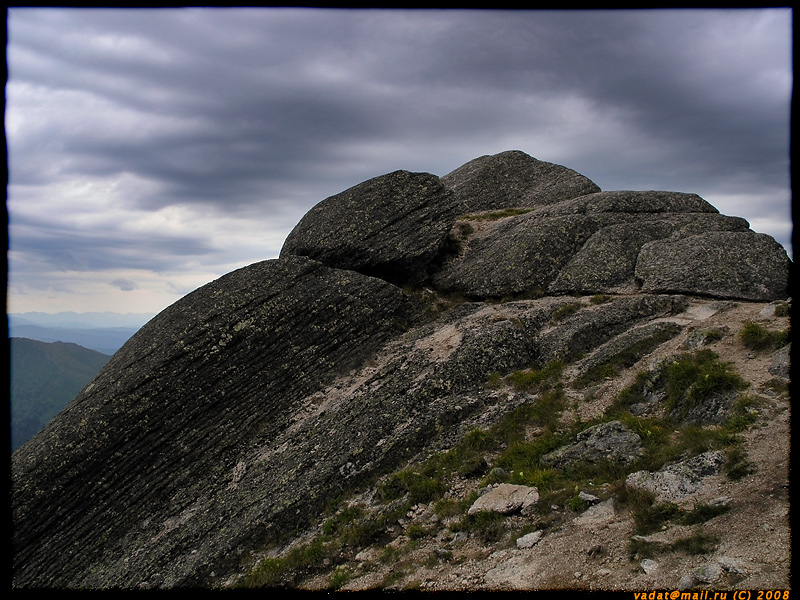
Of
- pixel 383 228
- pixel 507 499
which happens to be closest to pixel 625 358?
pixel 507 499

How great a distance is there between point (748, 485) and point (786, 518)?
1560mm

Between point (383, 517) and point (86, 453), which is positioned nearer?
point (383, 517)

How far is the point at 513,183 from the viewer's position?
40781 millimetres

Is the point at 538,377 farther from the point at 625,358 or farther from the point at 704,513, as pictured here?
the point at 704,513

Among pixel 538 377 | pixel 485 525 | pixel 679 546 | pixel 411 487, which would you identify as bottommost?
pixel 485 525

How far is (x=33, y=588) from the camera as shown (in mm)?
17188

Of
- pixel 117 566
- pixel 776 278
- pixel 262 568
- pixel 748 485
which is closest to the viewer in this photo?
pixel 748 485

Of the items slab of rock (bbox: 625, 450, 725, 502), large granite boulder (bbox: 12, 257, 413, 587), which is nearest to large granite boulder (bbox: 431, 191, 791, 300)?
large granite boulder (bbox: 12, 257, 413, 587)

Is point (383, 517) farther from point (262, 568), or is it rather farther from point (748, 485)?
point (748, 485)

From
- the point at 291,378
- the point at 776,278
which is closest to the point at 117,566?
the point at 291,378

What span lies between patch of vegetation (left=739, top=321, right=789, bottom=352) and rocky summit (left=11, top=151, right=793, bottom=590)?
0.09 meters

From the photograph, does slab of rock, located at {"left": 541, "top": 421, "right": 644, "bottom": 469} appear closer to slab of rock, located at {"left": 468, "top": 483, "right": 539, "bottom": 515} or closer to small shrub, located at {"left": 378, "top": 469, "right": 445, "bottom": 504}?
slab of rock, located at {"left": 468, "top": 483, "right": 539, "bottom": 515}

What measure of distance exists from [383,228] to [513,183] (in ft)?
56.1

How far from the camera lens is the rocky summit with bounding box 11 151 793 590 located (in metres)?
10.7
